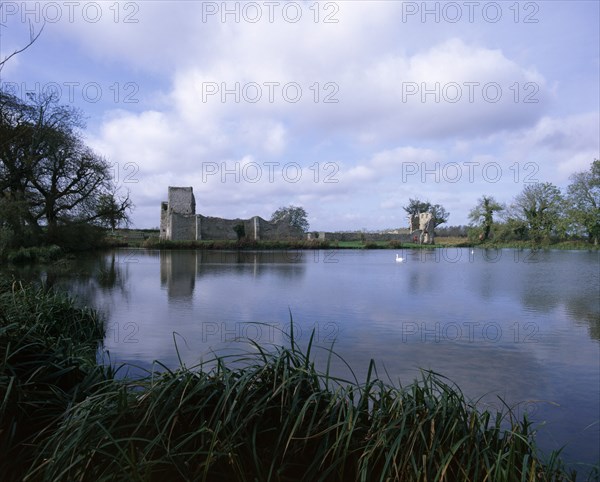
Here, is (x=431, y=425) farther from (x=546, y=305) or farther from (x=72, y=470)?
(x=546, y=305)

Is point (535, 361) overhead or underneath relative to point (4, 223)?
underneath

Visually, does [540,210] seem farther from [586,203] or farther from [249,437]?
[249,437]

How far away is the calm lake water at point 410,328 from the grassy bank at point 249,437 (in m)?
0.64

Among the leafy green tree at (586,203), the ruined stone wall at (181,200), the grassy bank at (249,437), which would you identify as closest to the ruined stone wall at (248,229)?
the ruined stone wall at (181,200)

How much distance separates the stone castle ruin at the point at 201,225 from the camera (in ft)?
141

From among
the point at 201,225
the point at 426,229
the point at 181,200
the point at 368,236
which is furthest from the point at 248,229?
the point at 426,229

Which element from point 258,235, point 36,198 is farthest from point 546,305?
point 258,235

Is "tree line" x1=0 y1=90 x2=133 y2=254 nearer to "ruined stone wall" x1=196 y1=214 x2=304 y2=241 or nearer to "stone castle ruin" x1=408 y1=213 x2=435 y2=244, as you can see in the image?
"ruined stone wall" x1=196 y1=214 x2=304 y2=241

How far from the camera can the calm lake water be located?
15.3ft

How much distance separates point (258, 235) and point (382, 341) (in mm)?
39474

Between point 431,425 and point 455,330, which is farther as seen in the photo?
point 455,330

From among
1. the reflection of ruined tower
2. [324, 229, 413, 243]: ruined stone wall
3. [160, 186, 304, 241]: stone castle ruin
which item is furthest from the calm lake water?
[324, 229, 413, 243]: ruined stone wall

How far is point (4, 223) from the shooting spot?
1922 cm

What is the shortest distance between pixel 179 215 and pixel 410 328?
37.8 m
